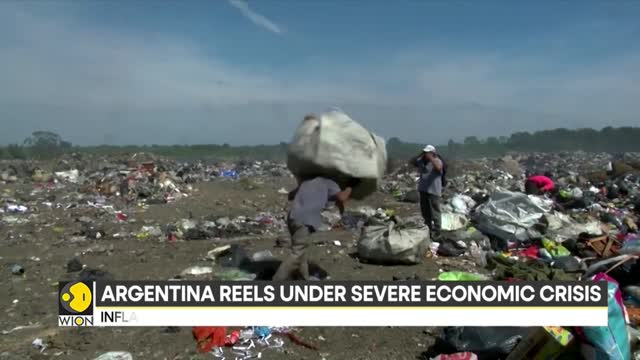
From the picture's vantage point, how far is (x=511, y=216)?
7.19 m

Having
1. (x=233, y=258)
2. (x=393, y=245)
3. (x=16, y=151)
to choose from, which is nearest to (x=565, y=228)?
(x=393, y=245)

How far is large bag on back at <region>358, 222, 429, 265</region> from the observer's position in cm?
561

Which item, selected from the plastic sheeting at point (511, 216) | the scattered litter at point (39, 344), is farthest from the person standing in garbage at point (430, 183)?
the scattered litter at point (39, 344)

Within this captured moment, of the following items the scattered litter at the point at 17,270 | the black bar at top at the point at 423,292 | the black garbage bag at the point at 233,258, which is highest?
the black bar at top at the point at 423,292

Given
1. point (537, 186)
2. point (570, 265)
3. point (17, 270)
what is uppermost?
point (537, 186)

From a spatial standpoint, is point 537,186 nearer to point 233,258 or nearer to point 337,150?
point 233,258

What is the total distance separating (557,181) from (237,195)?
7.33 m

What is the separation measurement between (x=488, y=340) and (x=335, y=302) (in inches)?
34.3

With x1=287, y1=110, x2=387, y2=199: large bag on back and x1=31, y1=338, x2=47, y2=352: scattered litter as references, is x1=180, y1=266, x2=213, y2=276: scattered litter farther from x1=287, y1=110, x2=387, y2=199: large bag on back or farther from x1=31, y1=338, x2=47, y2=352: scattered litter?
x1=287, y1=110, x2=387, y2=199: large bag on back

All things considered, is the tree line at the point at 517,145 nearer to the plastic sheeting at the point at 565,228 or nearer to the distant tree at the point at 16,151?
the distant tree at the point at 16,151

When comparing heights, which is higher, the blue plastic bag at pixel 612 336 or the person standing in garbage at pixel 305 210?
the person standing in garbage at pixel 305 210

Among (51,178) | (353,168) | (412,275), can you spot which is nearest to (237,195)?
(51,178)

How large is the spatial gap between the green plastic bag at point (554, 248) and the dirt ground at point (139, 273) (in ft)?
3.76

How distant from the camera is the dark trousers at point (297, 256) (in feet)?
13.9
